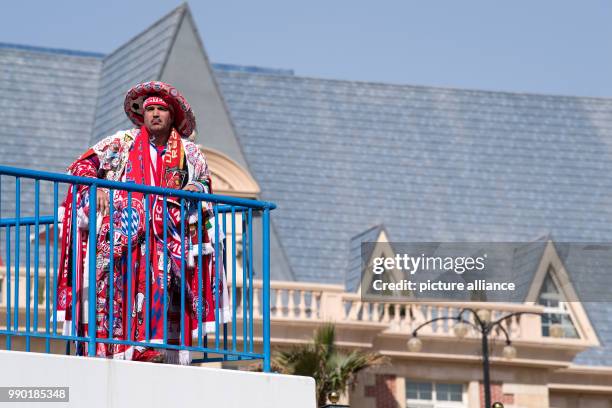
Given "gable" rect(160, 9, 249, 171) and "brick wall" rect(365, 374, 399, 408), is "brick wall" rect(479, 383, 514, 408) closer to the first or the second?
"brick wall" rect(365, 374, 399, 408)

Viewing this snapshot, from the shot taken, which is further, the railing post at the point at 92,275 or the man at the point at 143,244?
the man at the point at 143,244

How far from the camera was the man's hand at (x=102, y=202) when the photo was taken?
8.23 meters

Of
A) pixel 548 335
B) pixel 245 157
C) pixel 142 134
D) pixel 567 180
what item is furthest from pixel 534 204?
pixel 142 134

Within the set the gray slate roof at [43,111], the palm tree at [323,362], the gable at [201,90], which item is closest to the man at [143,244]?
the palm tree at [323,362]

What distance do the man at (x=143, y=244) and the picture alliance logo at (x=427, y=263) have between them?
17.7 m

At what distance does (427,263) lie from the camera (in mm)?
28797

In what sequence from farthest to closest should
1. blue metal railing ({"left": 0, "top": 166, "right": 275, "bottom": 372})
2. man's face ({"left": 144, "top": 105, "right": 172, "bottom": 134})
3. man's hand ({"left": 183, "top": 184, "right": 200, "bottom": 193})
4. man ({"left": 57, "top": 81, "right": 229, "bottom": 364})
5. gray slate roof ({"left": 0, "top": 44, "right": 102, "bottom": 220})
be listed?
gray slate roof ({"left": 0, "top": 44, "right": 102, "bottom": 220}), man's face ({"left": 144, "top": 105, "right": 172, "bottom": 134}), man's hand ({"left": 183, "top": 184, "right": 200, "bottom": 193}), man ({"left": 57, "top": 81, "right": 229, "bottom": 364}), blue metal railing ({"left": 0, "top": 166, "right": 275, "bottom": 372})

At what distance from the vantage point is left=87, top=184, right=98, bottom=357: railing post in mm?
7777

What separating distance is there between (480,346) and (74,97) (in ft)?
33.6

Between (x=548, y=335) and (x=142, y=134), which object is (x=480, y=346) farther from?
(x=142, y=134)

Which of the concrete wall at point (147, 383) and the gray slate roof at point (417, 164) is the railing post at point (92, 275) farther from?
the gray slate roof at point (417, 164)

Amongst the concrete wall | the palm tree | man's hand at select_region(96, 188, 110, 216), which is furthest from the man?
the palm tree

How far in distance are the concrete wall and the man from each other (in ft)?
1.41

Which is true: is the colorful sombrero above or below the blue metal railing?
above
